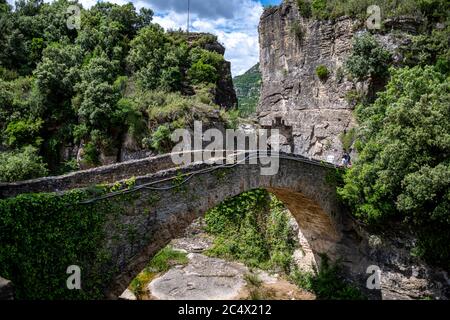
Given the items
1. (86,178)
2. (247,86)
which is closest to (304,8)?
(86,178)

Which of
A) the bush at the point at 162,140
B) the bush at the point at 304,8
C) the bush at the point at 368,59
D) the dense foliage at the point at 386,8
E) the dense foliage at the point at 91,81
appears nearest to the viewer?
the bush at the point at 368,59

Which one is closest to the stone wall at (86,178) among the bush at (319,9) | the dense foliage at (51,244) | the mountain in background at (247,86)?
the dense foliage at (51,244)

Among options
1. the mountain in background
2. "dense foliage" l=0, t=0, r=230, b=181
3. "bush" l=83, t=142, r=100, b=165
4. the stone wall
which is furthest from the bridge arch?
the mountain in background

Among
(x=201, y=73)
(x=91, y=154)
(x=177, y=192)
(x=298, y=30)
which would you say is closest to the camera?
(x=177, y=192)

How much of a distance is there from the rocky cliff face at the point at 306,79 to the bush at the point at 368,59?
1.08 metres

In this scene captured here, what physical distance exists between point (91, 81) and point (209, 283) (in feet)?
40.8

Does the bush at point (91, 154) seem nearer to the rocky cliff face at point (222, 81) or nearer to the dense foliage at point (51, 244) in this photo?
the rocky cliff face at point (222, 81)

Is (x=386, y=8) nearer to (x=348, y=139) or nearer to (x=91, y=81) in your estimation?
(x=348, y=139)

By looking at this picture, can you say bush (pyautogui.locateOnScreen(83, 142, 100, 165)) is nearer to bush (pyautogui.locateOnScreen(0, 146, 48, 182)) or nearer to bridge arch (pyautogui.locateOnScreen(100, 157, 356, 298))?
bush (pyautogui.locateOnScreen(0, 146, 48, 182))

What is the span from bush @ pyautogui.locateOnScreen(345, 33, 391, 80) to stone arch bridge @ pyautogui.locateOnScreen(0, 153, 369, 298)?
5.37m

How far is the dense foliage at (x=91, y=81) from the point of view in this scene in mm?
19047

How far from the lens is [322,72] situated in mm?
18297

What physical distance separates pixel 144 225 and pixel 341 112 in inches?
476

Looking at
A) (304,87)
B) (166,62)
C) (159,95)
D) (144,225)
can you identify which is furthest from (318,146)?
(144,225)
